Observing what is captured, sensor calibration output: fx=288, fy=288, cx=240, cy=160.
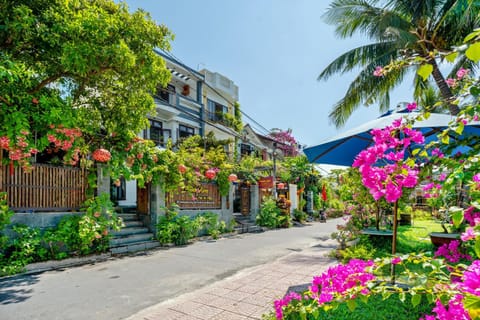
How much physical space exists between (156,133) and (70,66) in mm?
11742

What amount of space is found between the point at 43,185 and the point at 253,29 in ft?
30.6

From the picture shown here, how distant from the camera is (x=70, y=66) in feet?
17.7

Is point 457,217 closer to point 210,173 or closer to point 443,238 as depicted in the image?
point 443,238

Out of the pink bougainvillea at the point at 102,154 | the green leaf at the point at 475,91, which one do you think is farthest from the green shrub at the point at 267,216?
the green leaf at the point at 475,91

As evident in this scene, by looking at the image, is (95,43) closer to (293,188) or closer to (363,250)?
(363,250)

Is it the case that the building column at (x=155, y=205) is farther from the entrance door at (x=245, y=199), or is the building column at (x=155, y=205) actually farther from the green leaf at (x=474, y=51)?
the green leaf at (x=474, y=51)

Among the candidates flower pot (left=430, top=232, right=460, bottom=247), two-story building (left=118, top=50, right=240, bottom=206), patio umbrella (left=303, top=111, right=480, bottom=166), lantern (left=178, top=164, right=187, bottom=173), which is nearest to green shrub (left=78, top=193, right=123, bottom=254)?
lantern (left=178, top=164, right=187, bottom=173)

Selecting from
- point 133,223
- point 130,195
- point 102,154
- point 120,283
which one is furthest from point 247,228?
point 120,283

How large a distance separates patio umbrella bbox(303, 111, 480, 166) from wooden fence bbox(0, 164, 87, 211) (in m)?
6.21

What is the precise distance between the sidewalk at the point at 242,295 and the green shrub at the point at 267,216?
783 centimetres

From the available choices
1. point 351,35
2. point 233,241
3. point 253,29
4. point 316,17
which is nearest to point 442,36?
point 351,35

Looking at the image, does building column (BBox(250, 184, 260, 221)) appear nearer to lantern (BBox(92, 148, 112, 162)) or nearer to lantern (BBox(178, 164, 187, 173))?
lantern (BBox(178, 164, 187, 173))

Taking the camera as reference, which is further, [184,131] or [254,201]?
[184,131]

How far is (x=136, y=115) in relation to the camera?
23.7ft
